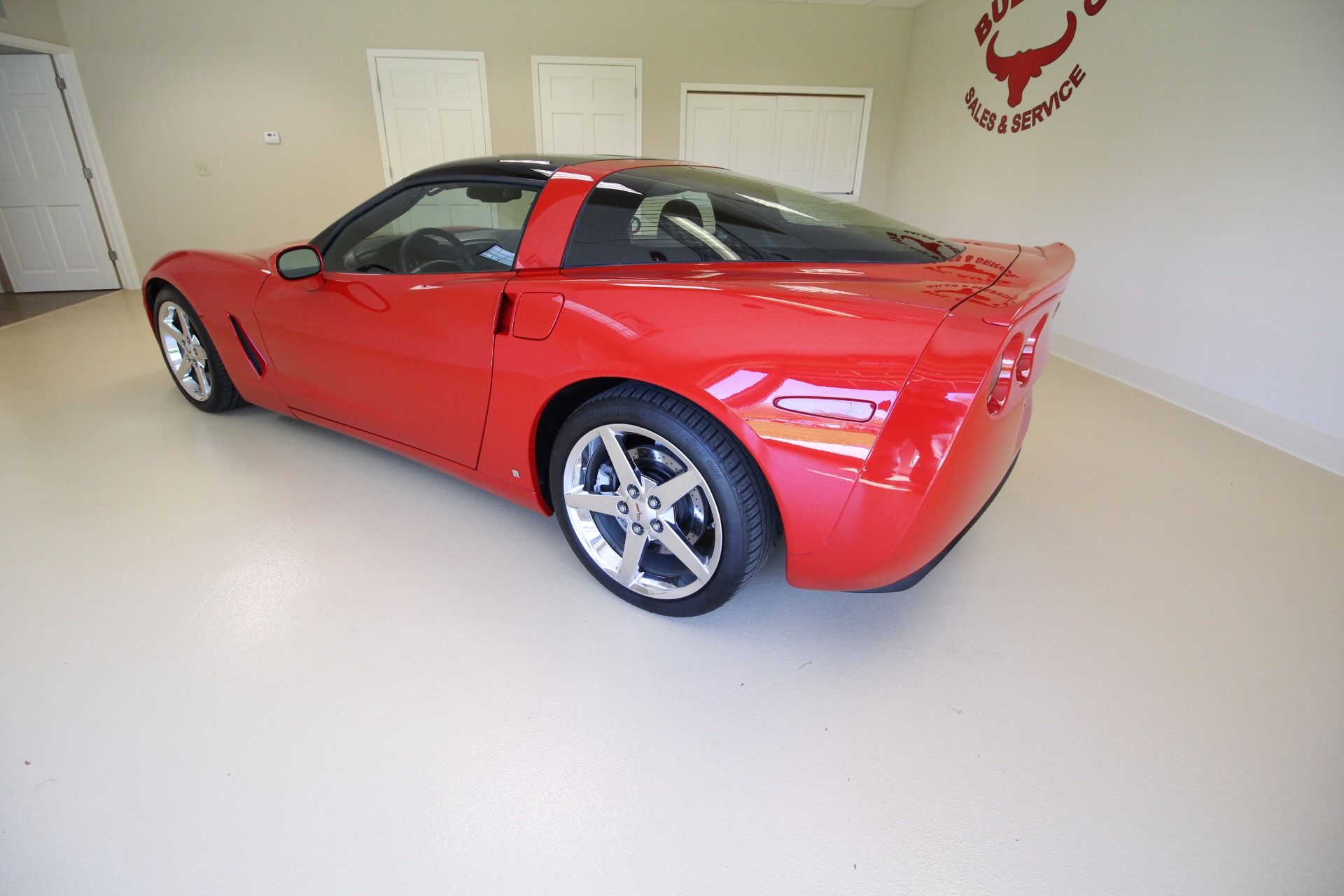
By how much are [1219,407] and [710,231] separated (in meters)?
3.43

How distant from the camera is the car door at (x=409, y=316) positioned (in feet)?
5.88

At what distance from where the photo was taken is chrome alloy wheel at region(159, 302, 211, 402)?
282 centimetres

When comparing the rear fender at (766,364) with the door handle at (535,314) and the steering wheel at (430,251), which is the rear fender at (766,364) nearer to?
the door handle at (535,314)

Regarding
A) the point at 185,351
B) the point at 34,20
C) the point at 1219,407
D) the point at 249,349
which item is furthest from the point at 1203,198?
the point at 34,20

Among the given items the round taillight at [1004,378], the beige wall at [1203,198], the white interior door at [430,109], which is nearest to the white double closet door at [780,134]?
the beige wall at [1203,198]

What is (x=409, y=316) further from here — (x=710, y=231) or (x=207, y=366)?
(x=207, y=366)

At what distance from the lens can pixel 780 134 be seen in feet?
22.4

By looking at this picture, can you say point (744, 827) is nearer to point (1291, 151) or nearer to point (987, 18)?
point (1291, 151)

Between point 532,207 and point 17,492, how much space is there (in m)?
2.30

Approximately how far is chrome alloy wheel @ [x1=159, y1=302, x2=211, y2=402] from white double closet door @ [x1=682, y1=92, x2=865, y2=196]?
5389mm

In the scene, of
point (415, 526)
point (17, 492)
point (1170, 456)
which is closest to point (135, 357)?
point (17, 492)

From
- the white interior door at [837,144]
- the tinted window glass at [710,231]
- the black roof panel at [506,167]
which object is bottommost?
the tinted window glass at [710,231]

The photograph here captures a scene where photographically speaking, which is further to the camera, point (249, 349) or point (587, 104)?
point (587, 104)

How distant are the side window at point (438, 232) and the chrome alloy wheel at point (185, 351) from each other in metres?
1.13
